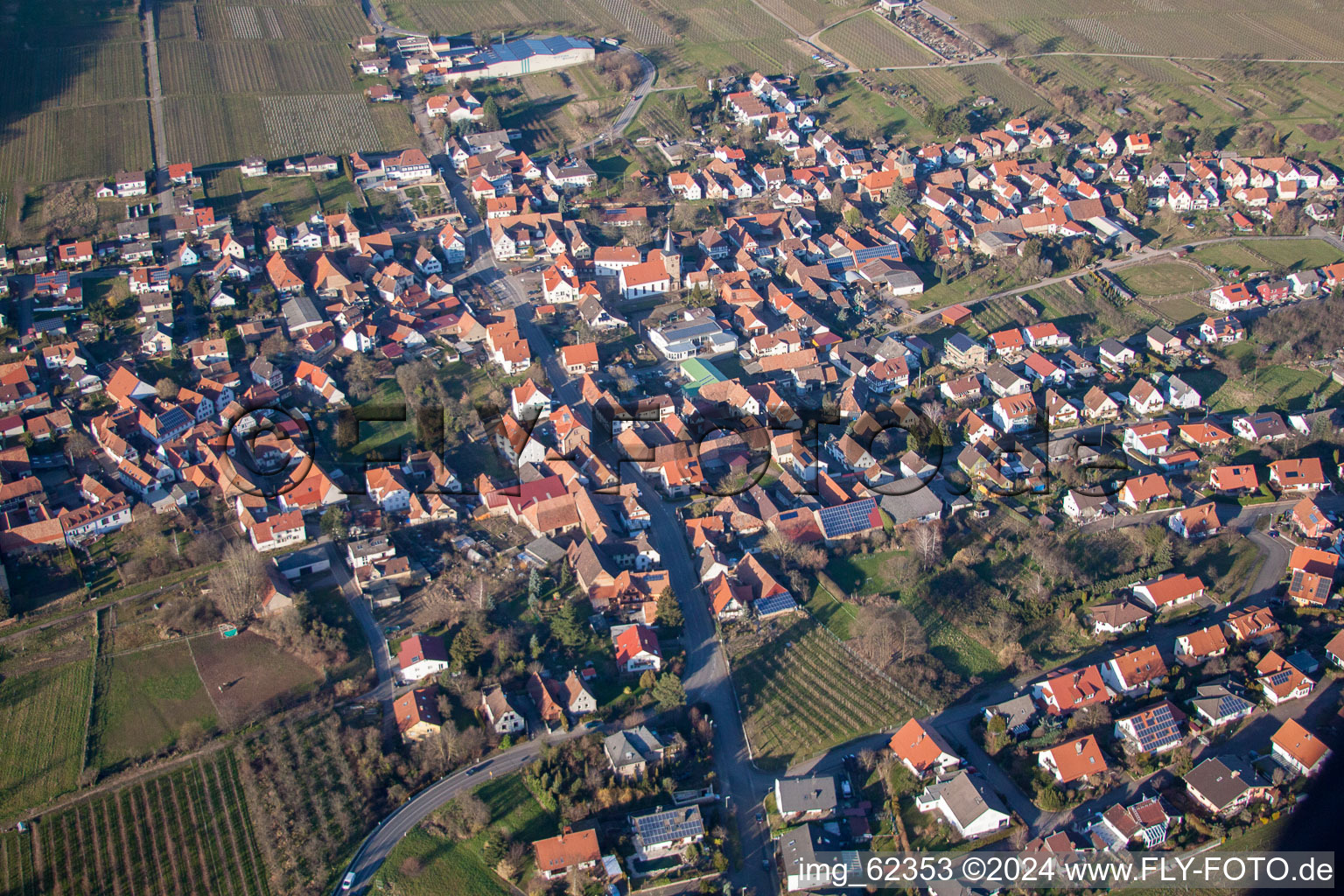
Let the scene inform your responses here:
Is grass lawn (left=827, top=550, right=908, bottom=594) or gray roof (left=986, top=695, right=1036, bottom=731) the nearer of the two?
gray roof (left=986, top=695, right=1036, bottom=731)

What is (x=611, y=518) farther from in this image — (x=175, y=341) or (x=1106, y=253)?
(x=1106, y=253)

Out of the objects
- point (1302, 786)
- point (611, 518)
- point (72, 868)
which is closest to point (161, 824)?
point (72, 868)

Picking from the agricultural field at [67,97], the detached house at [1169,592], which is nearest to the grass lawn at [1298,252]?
the detached house at [1169,592]

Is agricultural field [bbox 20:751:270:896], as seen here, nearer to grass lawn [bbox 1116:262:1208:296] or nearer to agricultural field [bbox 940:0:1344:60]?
grass lawn [bbox 1116:262:1208:296]

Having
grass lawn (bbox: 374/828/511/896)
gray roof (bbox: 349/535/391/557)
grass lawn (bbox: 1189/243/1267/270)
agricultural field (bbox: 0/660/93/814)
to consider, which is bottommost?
grass lawn (bbox: 374/828/511/896)

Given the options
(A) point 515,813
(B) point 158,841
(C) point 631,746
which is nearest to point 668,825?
(C) point 631,746

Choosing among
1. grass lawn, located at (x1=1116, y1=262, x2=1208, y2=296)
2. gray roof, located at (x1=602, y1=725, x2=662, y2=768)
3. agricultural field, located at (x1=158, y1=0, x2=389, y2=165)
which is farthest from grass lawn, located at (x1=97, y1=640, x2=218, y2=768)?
grass lawn, located at (x1=1116, y1=262, x2=1208, y2=296)
